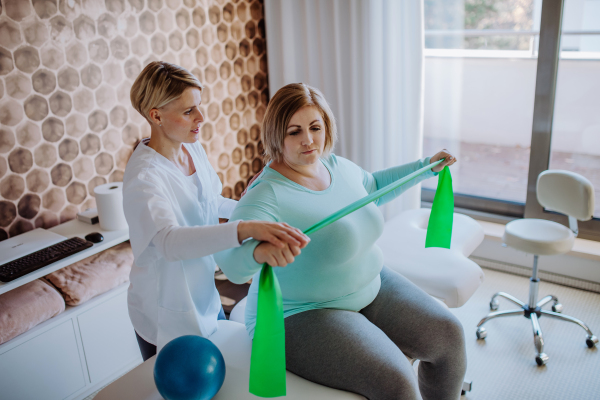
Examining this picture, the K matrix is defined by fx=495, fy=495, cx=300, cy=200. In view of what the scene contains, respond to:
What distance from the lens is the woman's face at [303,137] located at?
1.46 metres

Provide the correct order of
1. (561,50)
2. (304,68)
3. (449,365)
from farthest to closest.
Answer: (304,68)
(561,50)
(449,365)

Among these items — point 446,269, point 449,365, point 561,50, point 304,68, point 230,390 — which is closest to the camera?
point 230,390

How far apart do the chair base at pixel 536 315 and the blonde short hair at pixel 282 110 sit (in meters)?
1.48

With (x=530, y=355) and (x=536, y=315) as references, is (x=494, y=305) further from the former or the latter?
(x=530, y=355)

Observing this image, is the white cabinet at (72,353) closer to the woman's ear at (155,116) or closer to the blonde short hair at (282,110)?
the woman's ear at (155,116)

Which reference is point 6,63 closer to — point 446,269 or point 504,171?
point 446,269

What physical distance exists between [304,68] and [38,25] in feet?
5.23

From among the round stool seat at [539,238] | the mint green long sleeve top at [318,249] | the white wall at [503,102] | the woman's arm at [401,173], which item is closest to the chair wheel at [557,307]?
the round stool seat at [539,238]

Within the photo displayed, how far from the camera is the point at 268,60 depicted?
3289 mm

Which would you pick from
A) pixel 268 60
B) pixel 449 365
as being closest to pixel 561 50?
pixel 268 60

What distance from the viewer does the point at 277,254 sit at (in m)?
1.14

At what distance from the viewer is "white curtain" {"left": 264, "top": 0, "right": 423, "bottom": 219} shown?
283 cm

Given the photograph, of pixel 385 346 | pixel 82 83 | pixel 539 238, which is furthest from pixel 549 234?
pixel 82 83

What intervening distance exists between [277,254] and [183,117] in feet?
1.77
